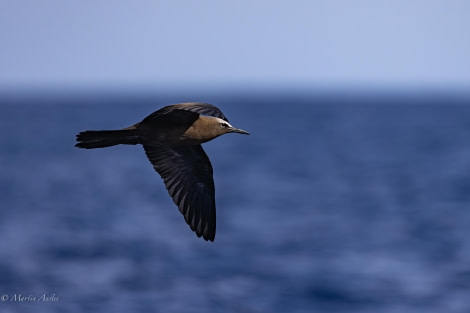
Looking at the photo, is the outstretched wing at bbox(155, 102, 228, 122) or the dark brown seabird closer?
the outstretched wing at bbox(155, 102, 228, 122)

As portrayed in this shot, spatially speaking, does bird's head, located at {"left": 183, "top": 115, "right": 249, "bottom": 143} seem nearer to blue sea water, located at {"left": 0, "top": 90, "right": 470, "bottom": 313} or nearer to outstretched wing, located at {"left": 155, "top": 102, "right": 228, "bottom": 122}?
outstretched wing, located at {"left": 155, "top": 102, "right": 228, "bottom": 122}

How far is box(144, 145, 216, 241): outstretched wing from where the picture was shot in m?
14.1

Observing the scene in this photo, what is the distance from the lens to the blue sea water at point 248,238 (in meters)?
23.5

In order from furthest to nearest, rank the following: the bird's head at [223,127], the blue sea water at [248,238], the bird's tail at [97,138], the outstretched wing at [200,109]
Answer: the blue sea water at [248,238] → the bird's head at [223,127] → the bird's tail at [97,138] → the outstretched wing at [200,109]

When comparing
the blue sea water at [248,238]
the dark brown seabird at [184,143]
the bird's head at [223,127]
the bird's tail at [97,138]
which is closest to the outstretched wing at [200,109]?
the dark brown seabird at [184,143]

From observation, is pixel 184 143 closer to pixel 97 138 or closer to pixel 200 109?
pixel 200 109

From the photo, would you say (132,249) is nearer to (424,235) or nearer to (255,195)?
(424,235)

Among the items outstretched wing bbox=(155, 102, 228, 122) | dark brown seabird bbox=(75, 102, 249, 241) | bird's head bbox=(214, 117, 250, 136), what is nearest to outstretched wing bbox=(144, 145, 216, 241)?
dark brown seabird bbox=(75, 102, 249, 241)

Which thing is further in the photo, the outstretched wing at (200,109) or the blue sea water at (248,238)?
the blue sea water at (248,238)

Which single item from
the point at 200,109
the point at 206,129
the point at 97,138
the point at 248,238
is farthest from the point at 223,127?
the point at 248,238

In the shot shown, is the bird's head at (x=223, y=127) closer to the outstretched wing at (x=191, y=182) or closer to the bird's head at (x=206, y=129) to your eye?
the bird's head at (x=206, y=129)

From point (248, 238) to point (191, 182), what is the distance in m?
17.9

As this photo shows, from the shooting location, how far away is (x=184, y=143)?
41.9 ft

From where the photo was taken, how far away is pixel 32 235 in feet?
105
